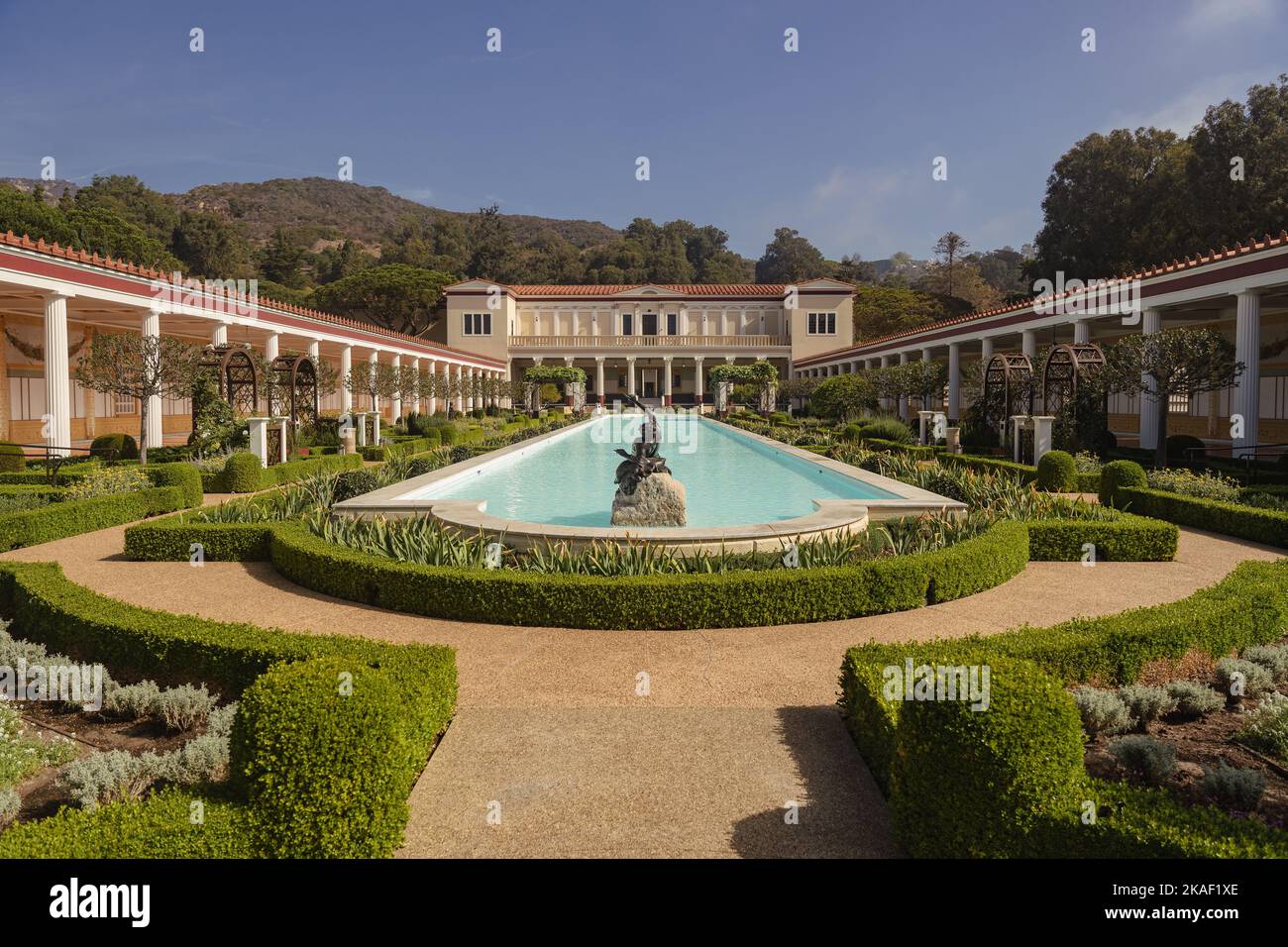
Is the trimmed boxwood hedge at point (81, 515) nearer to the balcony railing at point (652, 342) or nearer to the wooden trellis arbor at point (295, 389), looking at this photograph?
the wooden trellis arbor at point (295, 389)

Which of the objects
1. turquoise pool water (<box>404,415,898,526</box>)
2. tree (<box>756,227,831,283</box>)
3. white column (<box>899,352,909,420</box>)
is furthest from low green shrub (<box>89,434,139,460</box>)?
tree (<box>756,227,831,283</box>)

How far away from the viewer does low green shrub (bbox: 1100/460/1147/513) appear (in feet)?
37.6

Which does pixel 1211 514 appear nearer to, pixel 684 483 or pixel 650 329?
pixel 684 483

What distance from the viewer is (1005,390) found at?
18.5 meters

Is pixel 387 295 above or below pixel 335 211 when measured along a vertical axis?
below

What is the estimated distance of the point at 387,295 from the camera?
187 ft

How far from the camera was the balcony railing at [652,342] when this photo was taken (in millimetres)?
52344

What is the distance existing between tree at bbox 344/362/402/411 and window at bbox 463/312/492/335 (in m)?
25.8

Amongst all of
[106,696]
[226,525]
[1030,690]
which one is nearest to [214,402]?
[226,525]

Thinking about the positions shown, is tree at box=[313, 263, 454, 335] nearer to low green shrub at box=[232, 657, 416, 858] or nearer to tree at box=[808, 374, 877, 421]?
tree at box=[808, 374, 877, 421]

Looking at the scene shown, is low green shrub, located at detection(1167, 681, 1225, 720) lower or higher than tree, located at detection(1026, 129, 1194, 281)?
lower
